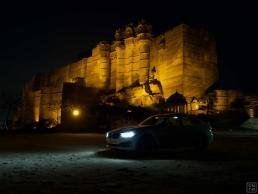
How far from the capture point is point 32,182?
575 cm

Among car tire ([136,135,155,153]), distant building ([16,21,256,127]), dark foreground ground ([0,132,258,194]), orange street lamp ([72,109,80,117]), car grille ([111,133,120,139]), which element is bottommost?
dark foreground ground ([0,132,258,194])

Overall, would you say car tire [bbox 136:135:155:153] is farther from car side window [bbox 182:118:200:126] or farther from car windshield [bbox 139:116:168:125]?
car side window [bbox 182:118:200:126]

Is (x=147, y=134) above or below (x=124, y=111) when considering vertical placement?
below

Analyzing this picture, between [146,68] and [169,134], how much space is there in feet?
105

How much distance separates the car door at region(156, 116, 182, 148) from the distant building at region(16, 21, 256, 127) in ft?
73.0

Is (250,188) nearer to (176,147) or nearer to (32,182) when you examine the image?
(32,182)

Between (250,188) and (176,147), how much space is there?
212 inches

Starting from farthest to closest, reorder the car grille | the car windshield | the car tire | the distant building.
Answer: the distant building → the car windshield → the car grille → the car tire

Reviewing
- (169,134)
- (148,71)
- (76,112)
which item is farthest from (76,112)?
(169,134)

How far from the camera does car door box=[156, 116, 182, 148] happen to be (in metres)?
9.93

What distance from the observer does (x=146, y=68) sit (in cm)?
4169

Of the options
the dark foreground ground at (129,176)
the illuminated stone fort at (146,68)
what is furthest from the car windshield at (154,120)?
the illuminated stone fort at (146,68)

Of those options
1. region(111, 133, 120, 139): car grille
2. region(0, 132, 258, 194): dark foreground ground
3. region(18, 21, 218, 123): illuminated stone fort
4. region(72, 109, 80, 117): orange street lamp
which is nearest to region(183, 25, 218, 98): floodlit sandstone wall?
region(18, 21, 218, 123): illuminated stone fort

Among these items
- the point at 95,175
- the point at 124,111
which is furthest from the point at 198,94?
the point at 95,175
